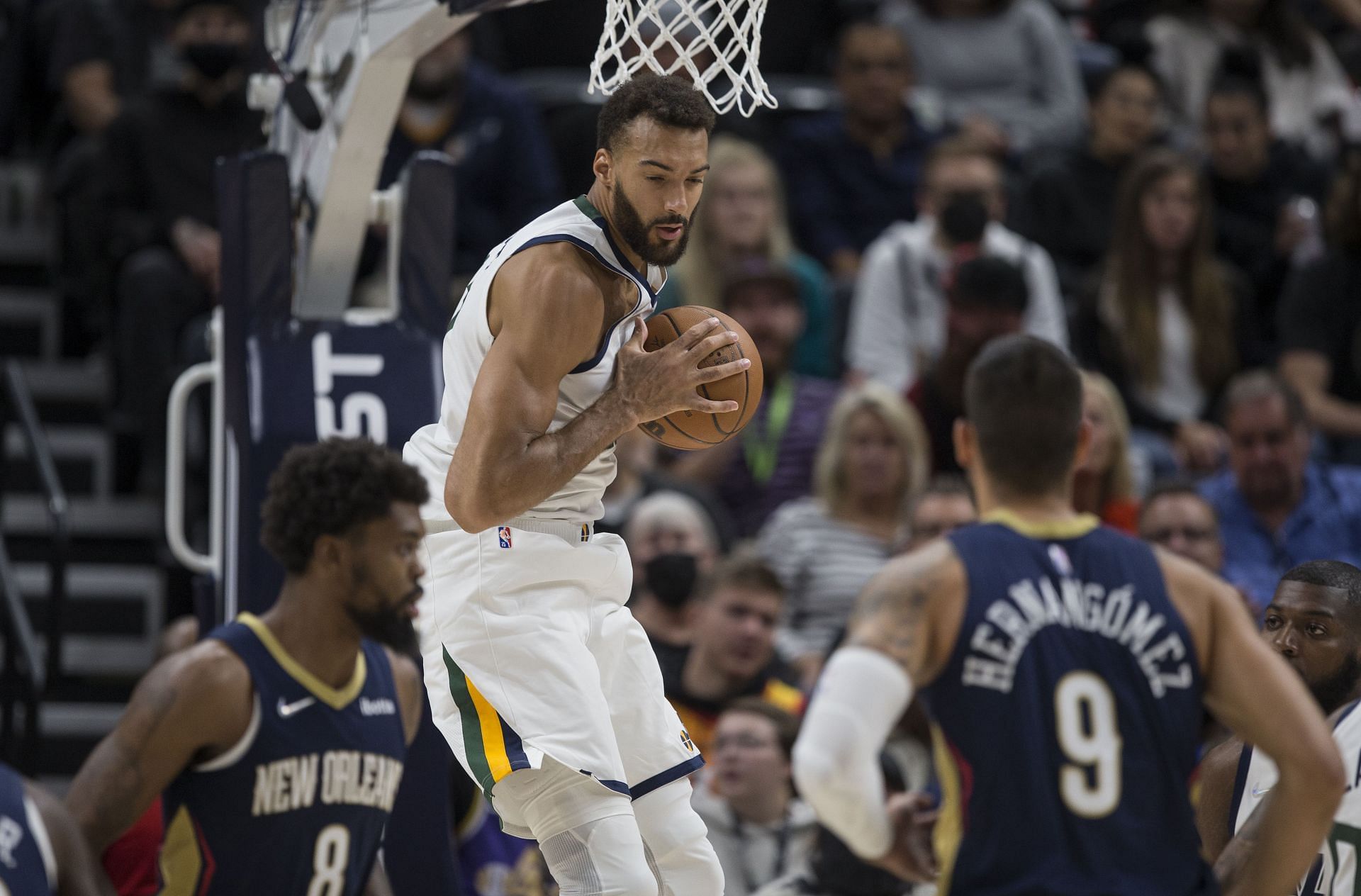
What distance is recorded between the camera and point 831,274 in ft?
33.9

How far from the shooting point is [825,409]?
8.92 m

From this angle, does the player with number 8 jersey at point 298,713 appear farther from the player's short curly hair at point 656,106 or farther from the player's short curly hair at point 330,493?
the player's short curly hair at point 656,106

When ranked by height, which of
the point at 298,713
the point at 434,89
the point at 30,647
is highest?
the point at 434,89

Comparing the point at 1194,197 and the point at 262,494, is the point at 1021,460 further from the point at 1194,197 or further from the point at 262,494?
the point at 1194,197

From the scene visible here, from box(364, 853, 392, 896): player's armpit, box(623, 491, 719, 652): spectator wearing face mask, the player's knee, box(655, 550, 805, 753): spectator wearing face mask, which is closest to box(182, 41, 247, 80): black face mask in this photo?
box(623, 491, 719, 652): spectator wearing face mask

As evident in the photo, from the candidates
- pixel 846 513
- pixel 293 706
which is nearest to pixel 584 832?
pixel 293 706

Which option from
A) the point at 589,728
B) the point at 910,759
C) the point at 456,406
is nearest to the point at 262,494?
the point at 456,406

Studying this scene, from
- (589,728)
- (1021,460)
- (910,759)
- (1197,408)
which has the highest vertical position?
(1021,460)

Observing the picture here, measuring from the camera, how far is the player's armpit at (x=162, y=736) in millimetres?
4684

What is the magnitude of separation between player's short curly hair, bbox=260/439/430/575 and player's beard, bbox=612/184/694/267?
4.18 feet

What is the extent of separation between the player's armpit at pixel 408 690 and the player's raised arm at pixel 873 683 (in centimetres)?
193

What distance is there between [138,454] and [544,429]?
5703mm

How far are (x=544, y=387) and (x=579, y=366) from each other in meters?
0.15

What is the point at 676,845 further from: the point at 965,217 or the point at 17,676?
the point at 965,217
